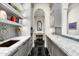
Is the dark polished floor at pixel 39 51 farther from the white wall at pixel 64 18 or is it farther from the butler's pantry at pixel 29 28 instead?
the white wall at pixel 64 18

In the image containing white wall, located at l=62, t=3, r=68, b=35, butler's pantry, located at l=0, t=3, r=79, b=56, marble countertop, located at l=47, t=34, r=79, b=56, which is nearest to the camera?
marble countertop, located at l=47, t=34, r=79, b=56

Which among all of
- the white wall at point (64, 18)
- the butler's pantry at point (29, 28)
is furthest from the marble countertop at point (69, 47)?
the white wall at point (64, 18)

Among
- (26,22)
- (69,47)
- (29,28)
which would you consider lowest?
(69,47)

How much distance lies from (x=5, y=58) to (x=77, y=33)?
7.58 feet

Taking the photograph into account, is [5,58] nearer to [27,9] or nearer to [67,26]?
[67,26]

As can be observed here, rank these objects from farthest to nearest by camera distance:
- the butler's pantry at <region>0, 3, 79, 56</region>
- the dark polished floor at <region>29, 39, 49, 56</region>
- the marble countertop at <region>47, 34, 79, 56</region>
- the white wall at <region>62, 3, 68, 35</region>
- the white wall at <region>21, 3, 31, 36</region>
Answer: the dark polished floor at <region>29, 39, 49, 56</region> → the white wall at <region>21, 3, 31, 36</region> → the white wall at <region>62, 3, 68, 35</region> → the butler's pantry at <region>0, 3, 79, 56</region> → the marble countertop at <region>47, 34, 79, 56</region>

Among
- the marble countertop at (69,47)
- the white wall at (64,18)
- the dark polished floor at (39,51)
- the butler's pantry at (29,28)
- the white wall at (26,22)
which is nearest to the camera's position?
the marble countertop at (69,47)

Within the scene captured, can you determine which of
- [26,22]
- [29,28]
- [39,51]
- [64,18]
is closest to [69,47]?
[64,18]

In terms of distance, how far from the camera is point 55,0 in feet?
6.80

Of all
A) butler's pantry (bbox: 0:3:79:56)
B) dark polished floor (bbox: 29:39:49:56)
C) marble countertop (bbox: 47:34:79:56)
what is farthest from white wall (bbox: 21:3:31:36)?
marble countertop (bbox: 47:34:79:56)

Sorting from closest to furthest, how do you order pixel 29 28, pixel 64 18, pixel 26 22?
pixel 64 18
pixel 26 22
pixel 29 28

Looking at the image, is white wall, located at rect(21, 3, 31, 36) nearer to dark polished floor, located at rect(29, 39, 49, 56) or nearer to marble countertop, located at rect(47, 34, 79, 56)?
dark polished floor, located at rect(29, 39, 49, 56)

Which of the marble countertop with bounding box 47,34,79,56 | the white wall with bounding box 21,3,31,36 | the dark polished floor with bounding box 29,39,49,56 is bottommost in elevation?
the dark polished floor with bounding box 29,39,49,56

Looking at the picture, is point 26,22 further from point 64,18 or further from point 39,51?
point 64,18
